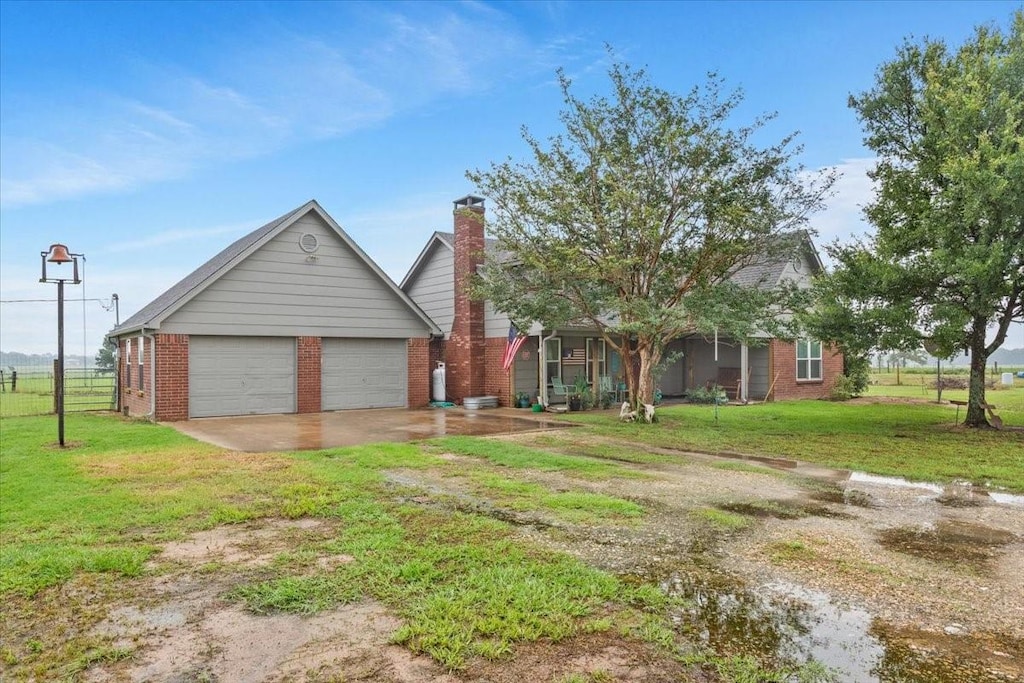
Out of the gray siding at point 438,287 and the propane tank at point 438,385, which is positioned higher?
the gray siding at point 438,287

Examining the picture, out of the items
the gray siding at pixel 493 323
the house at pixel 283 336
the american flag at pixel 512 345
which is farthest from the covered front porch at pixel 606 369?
the house at pixel 283 336

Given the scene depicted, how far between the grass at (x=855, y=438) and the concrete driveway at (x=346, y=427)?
1.90 metres

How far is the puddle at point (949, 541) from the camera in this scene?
16.2 ft

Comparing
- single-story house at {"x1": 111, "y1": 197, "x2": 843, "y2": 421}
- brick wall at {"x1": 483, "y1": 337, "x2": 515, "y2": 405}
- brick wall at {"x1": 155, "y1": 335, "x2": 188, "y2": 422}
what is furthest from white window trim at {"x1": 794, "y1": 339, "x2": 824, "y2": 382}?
brick wall at {"x1": 155, "y1": 335, "x2": 188, "y2": 422}

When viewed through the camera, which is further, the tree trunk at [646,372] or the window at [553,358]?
the window at [553,358]

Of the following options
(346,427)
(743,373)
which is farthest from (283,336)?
(743,373)

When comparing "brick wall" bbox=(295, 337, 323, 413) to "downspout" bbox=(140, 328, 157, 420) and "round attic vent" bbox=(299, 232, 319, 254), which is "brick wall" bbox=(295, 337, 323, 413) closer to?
"round attic vent" bbox=(299, 232, 319, 254)

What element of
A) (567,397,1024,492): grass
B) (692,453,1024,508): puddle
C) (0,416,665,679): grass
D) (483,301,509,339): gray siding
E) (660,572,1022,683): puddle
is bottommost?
(567,397,1024,492): grass

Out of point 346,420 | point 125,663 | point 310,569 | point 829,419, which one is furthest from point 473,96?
point 125,663

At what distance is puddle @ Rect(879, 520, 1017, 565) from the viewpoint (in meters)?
4.93

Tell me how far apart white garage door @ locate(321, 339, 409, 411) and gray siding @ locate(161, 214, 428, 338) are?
0.39 meters

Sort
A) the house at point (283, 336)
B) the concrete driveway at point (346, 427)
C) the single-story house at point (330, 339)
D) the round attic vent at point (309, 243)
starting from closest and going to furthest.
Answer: the concrete driveway at point (346, 427)
the house at point (283, 336)
the single-story house at point (330, 339)
the round attic vent at point (309, 243)

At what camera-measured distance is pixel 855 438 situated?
11922mm

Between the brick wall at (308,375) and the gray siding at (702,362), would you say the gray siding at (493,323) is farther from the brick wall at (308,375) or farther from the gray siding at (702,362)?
the gray siding at (702,362)
